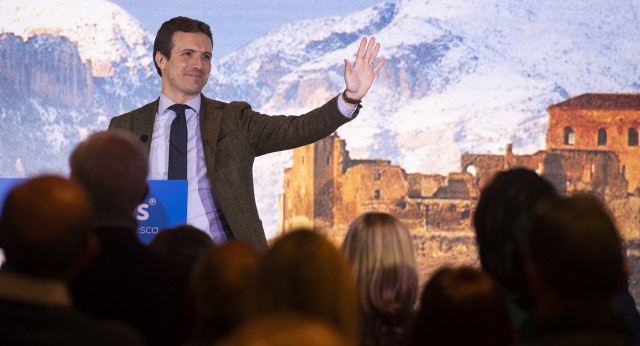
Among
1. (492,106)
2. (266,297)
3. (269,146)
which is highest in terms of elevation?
(492,106)

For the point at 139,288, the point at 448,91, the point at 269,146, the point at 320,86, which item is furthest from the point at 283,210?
Result: the point at 139,288

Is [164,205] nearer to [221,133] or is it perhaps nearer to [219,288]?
[221,133]

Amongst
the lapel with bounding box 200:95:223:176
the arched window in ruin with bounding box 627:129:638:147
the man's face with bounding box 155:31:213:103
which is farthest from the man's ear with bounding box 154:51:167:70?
the arched window in ruin with bounding box 627:129:638:147

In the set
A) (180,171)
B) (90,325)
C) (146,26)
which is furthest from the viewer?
(146,26)

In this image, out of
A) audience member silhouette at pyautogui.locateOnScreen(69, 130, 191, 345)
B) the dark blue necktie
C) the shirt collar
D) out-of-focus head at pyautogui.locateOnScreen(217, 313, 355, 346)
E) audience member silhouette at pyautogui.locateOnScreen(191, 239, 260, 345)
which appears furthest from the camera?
the shirt collar

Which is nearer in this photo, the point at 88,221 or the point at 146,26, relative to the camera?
the point at 88,221

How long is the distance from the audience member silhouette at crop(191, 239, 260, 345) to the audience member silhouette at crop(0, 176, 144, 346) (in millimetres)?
147

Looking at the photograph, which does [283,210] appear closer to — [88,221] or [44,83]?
[44,83]

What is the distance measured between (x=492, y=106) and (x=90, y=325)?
47.3 ft

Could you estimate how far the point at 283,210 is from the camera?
630 inches

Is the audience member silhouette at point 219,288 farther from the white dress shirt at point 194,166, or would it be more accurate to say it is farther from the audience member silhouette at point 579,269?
the white dress shirt at point 194,166

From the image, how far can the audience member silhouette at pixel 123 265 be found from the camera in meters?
2.16

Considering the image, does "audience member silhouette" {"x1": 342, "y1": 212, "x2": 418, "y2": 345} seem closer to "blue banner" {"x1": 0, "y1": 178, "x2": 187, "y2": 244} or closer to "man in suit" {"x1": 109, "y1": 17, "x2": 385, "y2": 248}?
"blue banner" {"x1": 0, "y1": 178, "x2": 187, "y2": 244}

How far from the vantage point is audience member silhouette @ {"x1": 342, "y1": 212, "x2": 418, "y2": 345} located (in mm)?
2559
